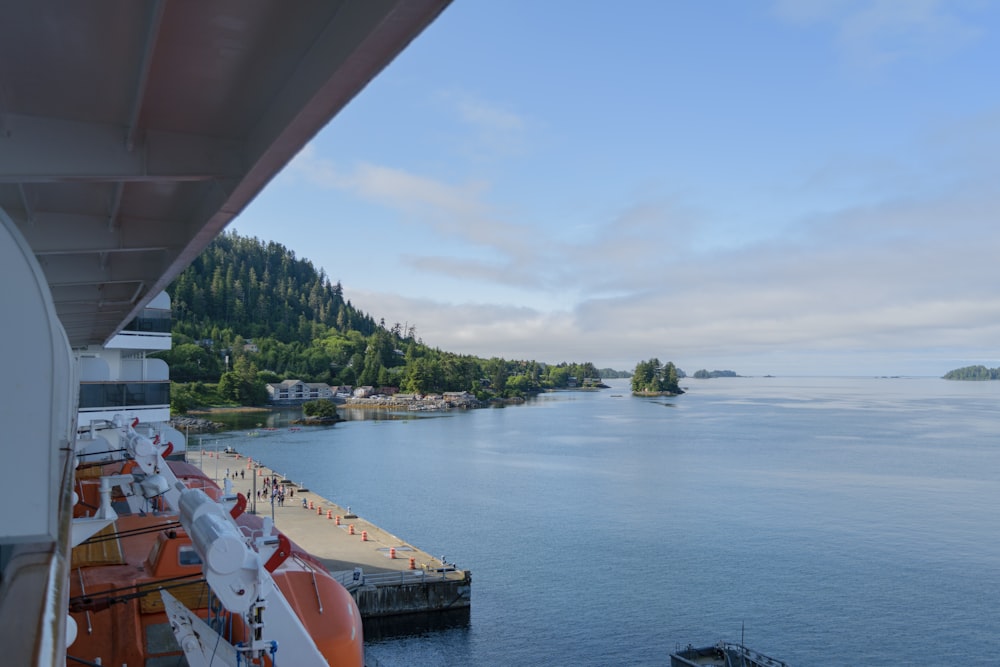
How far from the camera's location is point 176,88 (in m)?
7.08

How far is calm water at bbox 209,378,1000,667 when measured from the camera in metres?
30.9

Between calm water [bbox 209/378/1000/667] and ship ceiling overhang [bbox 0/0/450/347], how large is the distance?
984 inches

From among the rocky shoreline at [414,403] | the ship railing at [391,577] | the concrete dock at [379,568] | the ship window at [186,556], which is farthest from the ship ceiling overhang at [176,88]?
the rocky shoreline at [414,403]

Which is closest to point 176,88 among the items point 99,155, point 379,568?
point 99,155

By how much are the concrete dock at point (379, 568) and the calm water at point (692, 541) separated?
152 centimetres

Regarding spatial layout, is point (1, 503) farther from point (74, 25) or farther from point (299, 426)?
point (299, 426)

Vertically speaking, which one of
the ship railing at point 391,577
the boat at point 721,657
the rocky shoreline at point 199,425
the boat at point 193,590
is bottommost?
the boat at point 721,657

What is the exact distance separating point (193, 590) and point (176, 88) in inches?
374

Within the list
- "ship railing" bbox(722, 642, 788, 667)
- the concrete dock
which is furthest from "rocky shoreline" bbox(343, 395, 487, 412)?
"ship railing" bbox(722, 642, 788, 667)

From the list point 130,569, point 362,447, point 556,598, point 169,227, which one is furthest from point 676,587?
point 362,447

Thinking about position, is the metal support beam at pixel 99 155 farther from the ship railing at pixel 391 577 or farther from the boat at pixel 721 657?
the ship railing at pixel 391 577

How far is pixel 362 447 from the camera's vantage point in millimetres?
97562

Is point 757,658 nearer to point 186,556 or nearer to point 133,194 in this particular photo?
point 186,556

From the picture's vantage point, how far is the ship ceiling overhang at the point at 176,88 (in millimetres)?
5434
